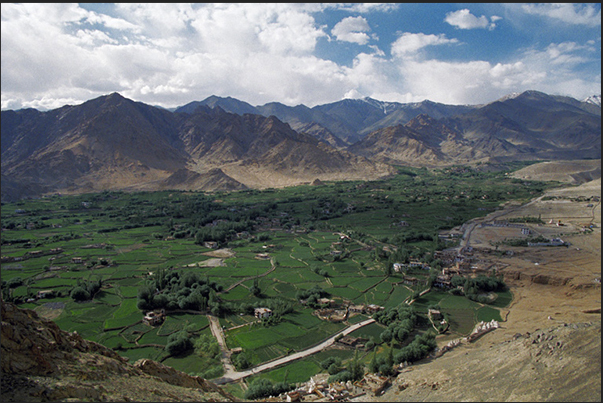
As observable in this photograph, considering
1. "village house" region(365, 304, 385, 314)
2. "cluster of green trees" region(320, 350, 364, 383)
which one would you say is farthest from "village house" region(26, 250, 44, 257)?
"cluster of green trees" region(320, 350, 364, 383)

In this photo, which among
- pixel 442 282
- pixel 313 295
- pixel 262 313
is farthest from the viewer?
pixel 442 282

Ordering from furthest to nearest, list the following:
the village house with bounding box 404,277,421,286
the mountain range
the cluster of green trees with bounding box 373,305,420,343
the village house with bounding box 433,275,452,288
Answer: the mountain range, the village house with bounding box 404,277,421,286, the village house with bounding box 433,275,452,288, the cluster of green trees with bounding box 373,305,420,343

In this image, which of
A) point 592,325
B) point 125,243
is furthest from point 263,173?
point 592,325

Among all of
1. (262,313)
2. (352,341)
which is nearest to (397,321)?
(352,341)

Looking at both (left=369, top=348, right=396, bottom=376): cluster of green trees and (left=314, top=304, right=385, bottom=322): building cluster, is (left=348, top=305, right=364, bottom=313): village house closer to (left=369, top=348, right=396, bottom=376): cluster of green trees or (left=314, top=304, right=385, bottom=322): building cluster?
(left=314, top=304, right=385, bottom=322): building cluster

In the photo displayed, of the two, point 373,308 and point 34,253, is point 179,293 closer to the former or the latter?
point 373,308

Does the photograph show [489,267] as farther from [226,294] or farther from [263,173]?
[263,173]
